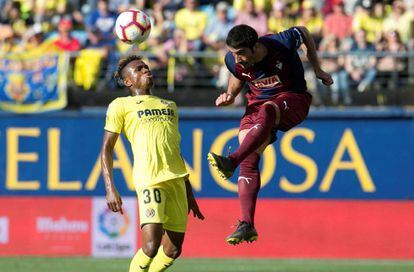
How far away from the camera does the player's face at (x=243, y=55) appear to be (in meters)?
10.2

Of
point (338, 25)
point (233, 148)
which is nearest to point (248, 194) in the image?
point (233, 148)

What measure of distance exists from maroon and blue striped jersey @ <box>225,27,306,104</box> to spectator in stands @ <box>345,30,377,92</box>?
7.10m

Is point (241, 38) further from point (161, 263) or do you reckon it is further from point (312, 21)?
point (312, 21)

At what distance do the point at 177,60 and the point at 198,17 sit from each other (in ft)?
3.36

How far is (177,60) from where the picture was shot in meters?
18.4

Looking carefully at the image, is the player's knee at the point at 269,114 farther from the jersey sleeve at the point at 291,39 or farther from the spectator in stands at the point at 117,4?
the spectator in stands at the point at 117,4

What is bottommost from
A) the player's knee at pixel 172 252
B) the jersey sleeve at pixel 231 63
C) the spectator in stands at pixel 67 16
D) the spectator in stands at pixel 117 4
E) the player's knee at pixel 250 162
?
the player's knee at pixel 172 252

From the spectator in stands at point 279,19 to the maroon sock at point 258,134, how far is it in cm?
788

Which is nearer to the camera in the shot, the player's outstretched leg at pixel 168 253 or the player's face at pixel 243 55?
the player's face at pixel 243 55

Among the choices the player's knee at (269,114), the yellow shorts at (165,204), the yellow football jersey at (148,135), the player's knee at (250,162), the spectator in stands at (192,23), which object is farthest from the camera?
the spectator in stands at (192,23)

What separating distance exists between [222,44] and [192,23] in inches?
32.1

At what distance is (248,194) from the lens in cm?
1062

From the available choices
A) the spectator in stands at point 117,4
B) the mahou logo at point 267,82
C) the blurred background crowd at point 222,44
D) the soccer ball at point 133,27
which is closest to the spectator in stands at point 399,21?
the blurred background crowd at point 222,44

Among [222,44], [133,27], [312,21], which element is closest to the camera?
[133,27]
